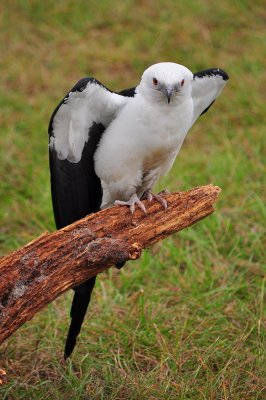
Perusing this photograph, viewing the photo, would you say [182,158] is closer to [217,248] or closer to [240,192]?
[240,192]

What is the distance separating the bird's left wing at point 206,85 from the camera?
15.8 feet

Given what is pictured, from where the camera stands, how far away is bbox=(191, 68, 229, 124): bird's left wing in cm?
482

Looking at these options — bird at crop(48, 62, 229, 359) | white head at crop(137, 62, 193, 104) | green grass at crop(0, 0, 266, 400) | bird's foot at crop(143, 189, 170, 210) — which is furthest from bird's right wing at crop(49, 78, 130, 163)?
green grass at crop(0, 0, 266, 400)

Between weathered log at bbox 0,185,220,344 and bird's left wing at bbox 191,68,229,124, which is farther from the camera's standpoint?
bird's left wing at bbox 191,68,229,124

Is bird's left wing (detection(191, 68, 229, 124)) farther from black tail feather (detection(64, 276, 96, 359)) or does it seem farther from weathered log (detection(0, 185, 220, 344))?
black tail feather (detection(64, 276, 96, 359))

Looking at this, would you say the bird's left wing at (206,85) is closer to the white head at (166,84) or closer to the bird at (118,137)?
the bird at (118,137)

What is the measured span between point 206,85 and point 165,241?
1.81 metres

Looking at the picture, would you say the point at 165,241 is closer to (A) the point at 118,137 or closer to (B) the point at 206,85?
(B) the point at 206,85

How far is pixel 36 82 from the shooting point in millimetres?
9156

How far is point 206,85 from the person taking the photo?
4875mm

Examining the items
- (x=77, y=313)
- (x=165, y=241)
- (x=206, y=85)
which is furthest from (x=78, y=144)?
(x=165, y=241)

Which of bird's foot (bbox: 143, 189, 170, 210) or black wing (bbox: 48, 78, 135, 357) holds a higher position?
black wing (bbox: 48, 78, 135, 357)

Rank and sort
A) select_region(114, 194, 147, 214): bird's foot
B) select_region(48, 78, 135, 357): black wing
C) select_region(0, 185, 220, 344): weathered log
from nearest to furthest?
select_region(0, 185, 220, 344): weathered log → select_region(114, 194, 147, 214): bird's foot → select_region(48, 78, 135, 357): black wing

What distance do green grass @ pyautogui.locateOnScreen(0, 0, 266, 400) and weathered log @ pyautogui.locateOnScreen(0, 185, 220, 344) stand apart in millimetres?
916
